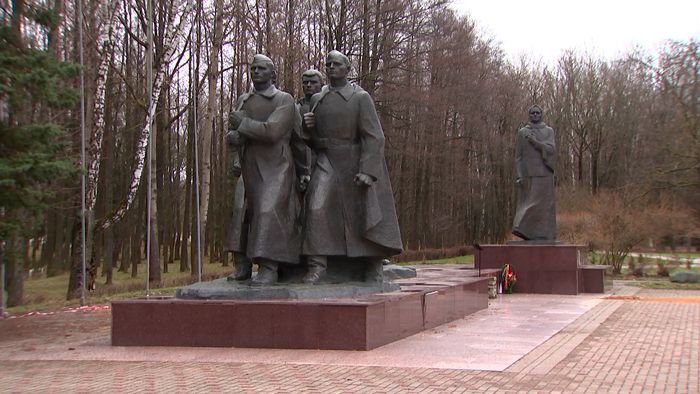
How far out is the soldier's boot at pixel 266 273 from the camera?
840cm

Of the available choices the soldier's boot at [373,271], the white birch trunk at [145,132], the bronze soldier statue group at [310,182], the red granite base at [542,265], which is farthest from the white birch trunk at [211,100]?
the soldier's boot at [373,271]

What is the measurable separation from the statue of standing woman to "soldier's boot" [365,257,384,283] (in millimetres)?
8786

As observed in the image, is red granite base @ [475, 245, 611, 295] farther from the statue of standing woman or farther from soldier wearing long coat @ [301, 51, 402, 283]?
soldier wearing long coat @ [301, 51, 402, 283]

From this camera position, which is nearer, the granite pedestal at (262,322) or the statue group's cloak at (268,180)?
the granite pedestal at (262,322)

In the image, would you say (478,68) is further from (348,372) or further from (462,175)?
(348,372)

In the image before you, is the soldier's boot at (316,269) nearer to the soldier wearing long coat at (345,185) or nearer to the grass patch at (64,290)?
the soldier wearing long coat at (345,185)

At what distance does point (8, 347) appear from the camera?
28.1ft

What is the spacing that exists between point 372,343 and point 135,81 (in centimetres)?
2102

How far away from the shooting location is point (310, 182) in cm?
893

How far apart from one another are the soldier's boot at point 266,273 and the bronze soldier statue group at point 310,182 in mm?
11

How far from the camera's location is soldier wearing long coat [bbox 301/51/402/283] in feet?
28.5

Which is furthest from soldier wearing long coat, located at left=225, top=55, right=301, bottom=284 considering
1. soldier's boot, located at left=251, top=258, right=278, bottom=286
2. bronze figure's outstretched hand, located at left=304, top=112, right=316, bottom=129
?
bronze figure's outstretched hand, located at left=304, top=112, right=316, bottom=129

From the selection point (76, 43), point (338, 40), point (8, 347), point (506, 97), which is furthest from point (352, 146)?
point (506, 97)

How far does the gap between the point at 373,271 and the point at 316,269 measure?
0.87 m
